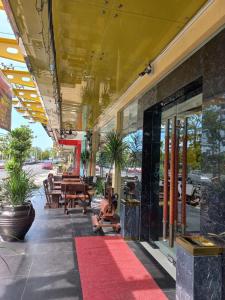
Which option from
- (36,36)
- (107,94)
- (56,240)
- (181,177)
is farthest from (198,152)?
(107,94)

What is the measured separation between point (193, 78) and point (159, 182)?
2.08 metres

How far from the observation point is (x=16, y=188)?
463 cm

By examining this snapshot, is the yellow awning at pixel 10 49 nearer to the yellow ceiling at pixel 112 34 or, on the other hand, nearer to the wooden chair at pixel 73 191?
the yellow ceiling at pixel 112 34

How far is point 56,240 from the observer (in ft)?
15.6

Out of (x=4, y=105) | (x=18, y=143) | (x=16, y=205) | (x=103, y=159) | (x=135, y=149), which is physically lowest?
(x=16, y=205)

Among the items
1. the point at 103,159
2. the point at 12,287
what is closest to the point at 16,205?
the point at 12,287

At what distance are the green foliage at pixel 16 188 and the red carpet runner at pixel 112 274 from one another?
1240 millimetres

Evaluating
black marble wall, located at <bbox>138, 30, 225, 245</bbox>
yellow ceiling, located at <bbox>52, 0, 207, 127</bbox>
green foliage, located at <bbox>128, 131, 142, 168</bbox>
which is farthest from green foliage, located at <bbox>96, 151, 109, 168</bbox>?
black marble wall, located at <bbox>138, 30, 225, 245</bbox>

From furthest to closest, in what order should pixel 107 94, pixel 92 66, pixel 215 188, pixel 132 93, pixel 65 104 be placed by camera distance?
pixel 65 104 → pixel 107 94 → pixel 132 93 → pixel 92 66 → pixel 215 188

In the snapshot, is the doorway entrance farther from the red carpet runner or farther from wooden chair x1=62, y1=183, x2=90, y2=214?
wooden chair x1=62, y1=183, x2=90, y2=214

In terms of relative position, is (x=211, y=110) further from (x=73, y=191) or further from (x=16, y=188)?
(x=73, y=191)

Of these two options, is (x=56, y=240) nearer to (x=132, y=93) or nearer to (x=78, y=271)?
(x=78, y=271)

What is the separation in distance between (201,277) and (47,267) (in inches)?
84.2

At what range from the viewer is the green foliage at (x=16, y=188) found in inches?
182
